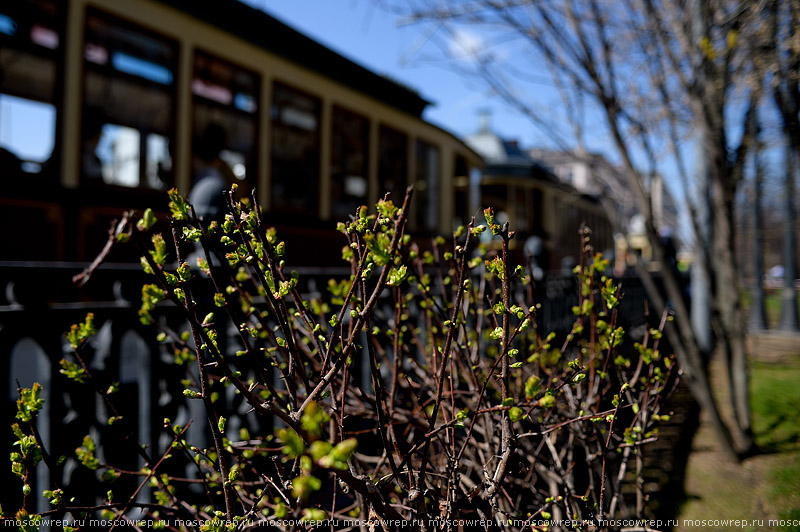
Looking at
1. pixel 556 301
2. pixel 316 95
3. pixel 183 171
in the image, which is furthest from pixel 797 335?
pixel 183 171

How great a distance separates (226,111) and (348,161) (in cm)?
203

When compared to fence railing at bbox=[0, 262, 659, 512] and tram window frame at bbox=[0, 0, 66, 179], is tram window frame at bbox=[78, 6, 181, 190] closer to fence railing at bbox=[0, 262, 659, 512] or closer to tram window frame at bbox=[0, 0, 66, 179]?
tram window frame at bbox=[0, 0, 66, 179]

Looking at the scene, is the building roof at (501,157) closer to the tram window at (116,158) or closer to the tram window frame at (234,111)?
the tram window frame at (234,111)

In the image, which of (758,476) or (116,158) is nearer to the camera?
(758,476)

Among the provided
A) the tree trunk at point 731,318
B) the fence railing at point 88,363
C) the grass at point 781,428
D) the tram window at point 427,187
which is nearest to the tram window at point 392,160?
the tram window at point 427,187

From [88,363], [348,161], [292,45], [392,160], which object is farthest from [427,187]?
[88,363]

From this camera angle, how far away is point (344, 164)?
7.61 m

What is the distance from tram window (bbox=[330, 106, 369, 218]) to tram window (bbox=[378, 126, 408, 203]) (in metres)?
0.39

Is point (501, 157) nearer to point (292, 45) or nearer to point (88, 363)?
point (292, 45)

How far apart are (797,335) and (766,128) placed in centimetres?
790

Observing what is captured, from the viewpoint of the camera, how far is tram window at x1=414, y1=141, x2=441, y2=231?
30.8 ft

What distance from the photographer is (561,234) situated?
1956 centimetres

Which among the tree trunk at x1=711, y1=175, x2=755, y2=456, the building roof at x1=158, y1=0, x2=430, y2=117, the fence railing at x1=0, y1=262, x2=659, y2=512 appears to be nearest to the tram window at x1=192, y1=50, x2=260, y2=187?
the building roof at x1=158, y1=0, x2=430, y2=117

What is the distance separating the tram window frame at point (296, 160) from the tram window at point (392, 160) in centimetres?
138
